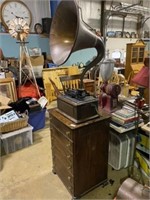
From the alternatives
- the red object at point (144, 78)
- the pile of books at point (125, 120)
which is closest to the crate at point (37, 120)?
the pile of books at point (125, 120)

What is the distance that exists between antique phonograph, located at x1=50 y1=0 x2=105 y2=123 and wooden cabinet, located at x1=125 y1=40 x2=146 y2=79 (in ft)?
11.9

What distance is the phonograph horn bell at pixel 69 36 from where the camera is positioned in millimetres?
1103

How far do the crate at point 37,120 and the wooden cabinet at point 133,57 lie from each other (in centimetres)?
304

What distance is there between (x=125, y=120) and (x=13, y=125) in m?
1.39

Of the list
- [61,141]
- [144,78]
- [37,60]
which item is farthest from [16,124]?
[37,60]

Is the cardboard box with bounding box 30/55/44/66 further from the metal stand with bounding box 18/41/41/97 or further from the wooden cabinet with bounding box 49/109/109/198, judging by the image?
the wooden cabinet with bounding box 49/109/109/198

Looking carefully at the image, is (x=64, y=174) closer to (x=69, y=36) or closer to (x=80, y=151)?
(x=80, y=151)

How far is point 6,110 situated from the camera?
2271 mm

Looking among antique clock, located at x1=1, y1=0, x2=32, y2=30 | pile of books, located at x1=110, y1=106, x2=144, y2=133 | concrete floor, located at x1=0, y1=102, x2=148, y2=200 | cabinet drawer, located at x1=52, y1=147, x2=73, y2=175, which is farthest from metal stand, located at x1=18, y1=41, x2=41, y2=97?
pile of books, located at x1=110, y1=106, x2=144, y2=133

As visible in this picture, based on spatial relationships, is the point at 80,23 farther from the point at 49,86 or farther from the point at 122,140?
the point at 49,86

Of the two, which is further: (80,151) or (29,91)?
(29,91)

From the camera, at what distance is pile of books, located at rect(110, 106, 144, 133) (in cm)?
147

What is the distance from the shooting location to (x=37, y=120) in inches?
102

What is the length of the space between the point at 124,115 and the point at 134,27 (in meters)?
6.04
